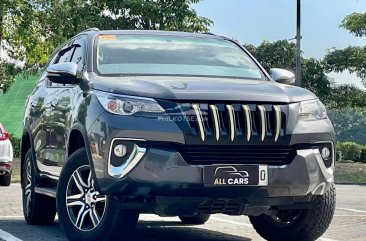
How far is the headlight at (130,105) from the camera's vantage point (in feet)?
19.5

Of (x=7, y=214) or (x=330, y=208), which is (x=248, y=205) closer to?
(x=330, y=208)

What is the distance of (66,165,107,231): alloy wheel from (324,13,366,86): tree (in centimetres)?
2780

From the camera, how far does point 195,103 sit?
5.95 metres

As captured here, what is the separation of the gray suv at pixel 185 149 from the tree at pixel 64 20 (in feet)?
61.1

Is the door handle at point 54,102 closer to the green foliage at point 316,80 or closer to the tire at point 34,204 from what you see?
the tire at point 34,204

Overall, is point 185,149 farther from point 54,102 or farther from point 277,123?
point 54,102

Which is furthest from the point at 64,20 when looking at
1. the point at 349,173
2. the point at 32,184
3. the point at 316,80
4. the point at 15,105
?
the point at 15,105

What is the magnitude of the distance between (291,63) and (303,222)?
112 ft

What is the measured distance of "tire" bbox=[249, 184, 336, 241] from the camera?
6.65 meters

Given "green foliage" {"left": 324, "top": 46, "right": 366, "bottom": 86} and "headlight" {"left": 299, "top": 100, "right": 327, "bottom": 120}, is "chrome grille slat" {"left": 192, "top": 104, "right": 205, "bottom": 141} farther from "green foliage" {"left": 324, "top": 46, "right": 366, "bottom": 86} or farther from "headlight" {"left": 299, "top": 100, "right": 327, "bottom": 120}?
"green foliage" {"left": 324, "top": 46, "right": 366, "bottom": 86}

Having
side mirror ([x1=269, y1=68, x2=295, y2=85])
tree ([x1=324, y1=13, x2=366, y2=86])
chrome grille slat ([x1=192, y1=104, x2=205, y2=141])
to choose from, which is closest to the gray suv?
chrome grille slat ([x1=192, y1=104, x2=205, y2=141])

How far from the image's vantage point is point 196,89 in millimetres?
6094

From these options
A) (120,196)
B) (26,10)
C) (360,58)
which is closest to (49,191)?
(120,196)

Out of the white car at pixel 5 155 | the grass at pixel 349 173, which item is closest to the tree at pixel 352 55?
the grass at pixel 349 173
